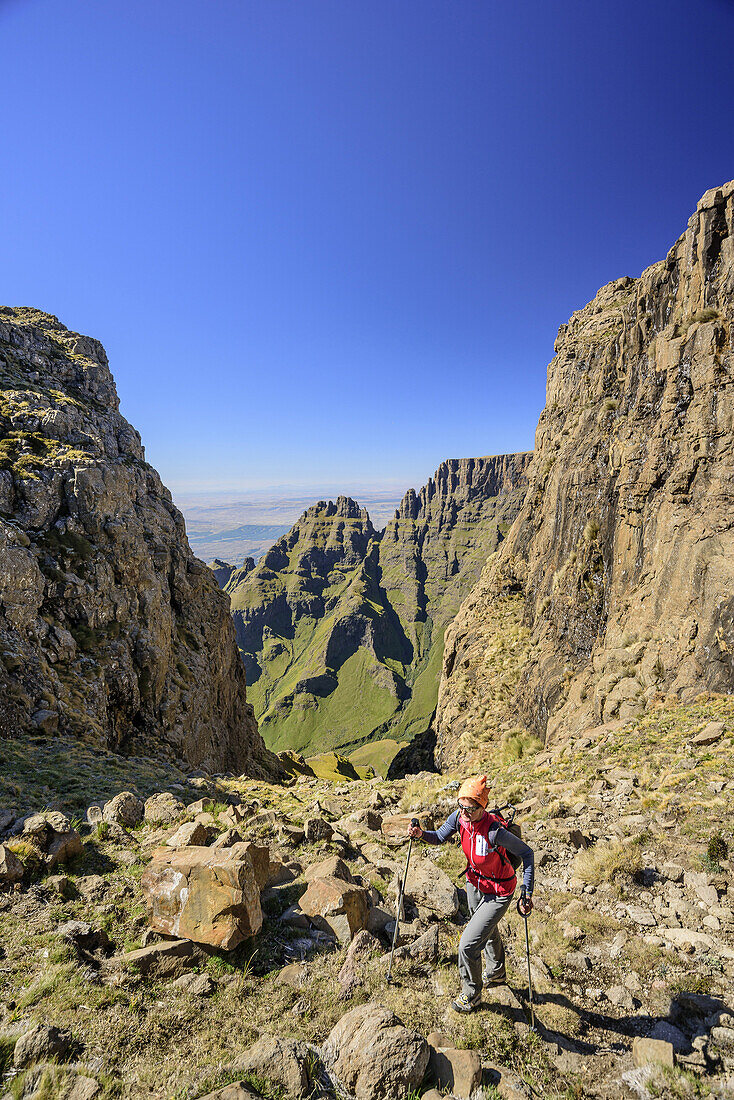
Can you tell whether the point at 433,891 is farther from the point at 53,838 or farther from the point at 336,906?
the point at 53,838

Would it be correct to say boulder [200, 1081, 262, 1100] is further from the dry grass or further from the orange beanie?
the dry grass

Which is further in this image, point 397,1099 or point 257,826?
point 257,826

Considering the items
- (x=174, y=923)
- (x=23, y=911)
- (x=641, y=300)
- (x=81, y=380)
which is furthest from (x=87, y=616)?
(x=641, y=300)

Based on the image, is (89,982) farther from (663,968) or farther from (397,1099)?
(663,968)

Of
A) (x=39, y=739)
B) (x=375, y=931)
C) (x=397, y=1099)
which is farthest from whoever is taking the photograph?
(x=39, y=739)

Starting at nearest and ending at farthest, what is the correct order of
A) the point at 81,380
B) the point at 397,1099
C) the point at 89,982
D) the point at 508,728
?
the point at 397,1099 < the point at 89,982 < the point at 508,728 < the point at 81,380

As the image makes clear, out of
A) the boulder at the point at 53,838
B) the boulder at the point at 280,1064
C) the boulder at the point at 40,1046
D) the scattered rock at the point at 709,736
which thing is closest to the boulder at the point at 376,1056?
the boulder at the point at 280,1064

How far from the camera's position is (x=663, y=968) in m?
7.16

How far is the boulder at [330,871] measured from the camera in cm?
910

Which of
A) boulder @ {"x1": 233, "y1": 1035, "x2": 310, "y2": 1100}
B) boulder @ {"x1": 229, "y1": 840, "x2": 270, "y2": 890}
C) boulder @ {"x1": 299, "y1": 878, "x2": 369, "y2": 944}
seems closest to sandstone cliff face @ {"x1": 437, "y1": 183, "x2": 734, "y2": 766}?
boulder @ {"x1": 299, "y1": 878, "x2": 369, "y2": 944}

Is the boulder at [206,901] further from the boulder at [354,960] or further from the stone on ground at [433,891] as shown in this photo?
the stone on ground at [433,891]

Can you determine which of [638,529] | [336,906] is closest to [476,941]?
[336,906]

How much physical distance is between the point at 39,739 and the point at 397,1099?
2051 cm

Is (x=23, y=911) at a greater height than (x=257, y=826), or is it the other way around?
(x=23, y=911)
